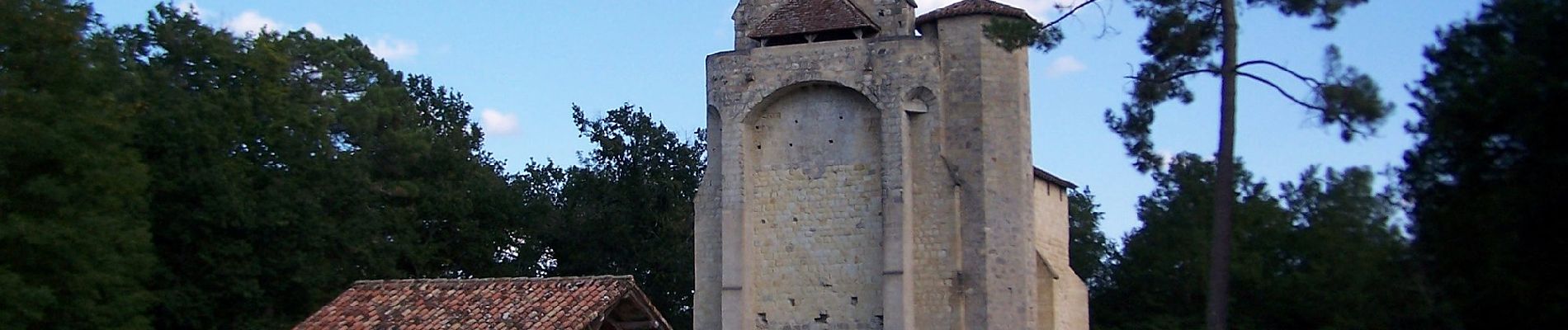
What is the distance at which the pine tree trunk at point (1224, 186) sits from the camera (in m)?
17.2

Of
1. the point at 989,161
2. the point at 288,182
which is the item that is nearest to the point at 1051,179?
the point at 989,161

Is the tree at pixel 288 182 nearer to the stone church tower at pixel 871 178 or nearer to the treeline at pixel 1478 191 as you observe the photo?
the stone church tower at pixel 871 178

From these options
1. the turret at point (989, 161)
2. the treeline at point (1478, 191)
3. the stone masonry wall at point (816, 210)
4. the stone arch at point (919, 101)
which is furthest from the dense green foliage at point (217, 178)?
the treeline at point (1478, 191)

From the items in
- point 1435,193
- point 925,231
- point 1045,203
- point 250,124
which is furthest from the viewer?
point 250,124

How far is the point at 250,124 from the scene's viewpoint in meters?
34.5

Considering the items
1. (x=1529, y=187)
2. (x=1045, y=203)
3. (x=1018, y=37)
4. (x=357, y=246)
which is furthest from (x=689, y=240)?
(x=1529, y=187)

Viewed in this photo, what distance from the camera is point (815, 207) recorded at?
30.4m

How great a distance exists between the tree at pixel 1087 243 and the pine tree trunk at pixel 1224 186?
2337 cm

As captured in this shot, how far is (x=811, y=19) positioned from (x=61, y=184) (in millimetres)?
12433

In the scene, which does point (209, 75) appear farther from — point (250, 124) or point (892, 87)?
point (892, 87)

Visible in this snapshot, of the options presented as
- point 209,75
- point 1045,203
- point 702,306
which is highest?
point 209,75

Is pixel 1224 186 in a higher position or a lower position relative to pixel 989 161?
lower

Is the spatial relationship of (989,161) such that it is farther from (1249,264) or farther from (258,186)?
(258,186)

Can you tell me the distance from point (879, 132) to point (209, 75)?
555 inches
